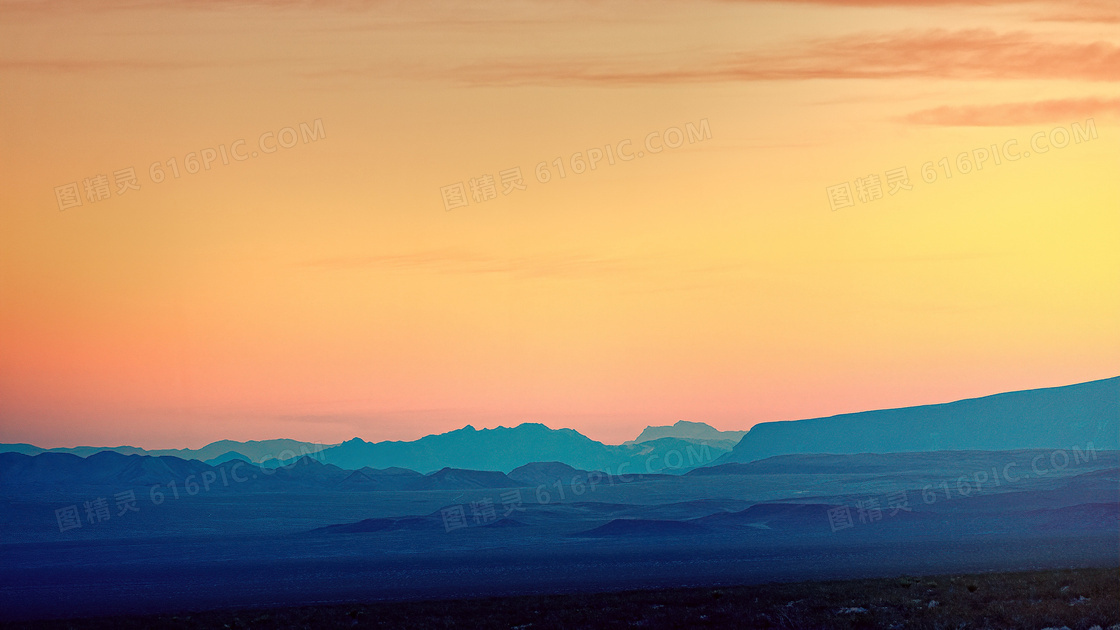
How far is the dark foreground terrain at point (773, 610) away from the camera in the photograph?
79.6ft

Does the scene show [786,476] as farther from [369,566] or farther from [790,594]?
[790,594]

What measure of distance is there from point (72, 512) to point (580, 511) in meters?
81.6

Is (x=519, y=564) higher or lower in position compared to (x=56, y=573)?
lower

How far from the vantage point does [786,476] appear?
19075 cm

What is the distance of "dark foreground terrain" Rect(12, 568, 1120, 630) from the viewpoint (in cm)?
2425

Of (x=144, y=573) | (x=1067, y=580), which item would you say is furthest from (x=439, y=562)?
(x=1067, y=580)

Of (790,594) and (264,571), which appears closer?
(790,594)

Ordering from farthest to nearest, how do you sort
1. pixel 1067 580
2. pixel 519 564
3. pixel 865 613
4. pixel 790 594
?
pixel 519 564, pixel 790 594, pixel 1067 580, pixel 865 613

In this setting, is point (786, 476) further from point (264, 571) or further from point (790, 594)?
point (790, 594)

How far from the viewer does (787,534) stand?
108 m

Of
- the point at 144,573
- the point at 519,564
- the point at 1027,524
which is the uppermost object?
the point at 144,573

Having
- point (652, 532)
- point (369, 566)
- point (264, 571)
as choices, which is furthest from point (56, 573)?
point (652, 532)

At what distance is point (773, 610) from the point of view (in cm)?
2823

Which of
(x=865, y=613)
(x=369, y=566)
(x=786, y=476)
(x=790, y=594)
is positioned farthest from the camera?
(x=786, y=476)
